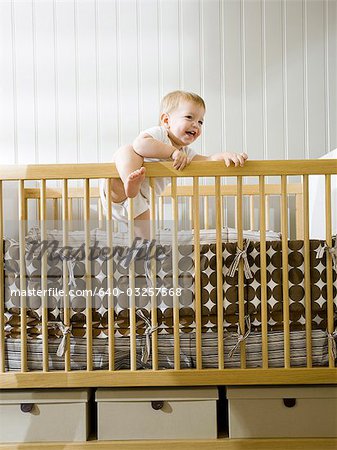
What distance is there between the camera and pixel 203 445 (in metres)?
1.63

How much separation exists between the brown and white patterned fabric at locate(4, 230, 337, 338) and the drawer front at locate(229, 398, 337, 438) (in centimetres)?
20

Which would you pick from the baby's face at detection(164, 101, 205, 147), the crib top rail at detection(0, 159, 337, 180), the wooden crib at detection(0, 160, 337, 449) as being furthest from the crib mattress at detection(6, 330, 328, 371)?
the baby's face at detection(164, 101, 205, 147)

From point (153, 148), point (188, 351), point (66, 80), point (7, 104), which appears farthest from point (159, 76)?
point (188, 351)

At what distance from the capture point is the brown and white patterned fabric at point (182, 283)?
165 centimetres

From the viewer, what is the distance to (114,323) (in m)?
1.67

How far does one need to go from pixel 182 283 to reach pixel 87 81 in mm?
1246

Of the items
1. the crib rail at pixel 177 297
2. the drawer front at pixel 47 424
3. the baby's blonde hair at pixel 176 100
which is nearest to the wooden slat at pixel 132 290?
the crib rail at pixel 177 297

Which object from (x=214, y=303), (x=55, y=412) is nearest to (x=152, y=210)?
(x=214, y=303)

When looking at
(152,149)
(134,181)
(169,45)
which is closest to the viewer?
(134,181)

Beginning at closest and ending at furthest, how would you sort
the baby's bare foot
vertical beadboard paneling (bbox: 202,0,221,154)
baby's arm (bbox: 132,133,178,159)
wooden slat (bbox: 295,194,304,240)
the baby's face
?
the baby's bare foot < baby's arm (bbox: 132,133,178,159) < the baby's face < wooden slat (bbox: 295,194,304,240) < vertical beadboard paneling (bbox: 202,0,221,154)

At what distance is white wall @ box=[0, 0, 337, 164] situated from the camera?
8.45 feet

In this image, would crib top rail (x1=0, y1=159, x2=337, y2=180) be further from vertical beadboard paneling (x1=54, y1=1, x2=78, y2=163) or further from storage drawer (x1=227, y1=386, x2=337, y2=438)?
vertical beadboard paneling (x1=54, y1=1, x2=78, y2=163)

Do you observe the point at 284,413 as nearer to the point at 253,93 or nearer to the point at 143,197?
the point at 143,197

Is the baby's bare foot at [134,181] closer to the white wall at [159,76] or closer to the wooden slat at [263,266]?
the wooden slat at [263,266]
